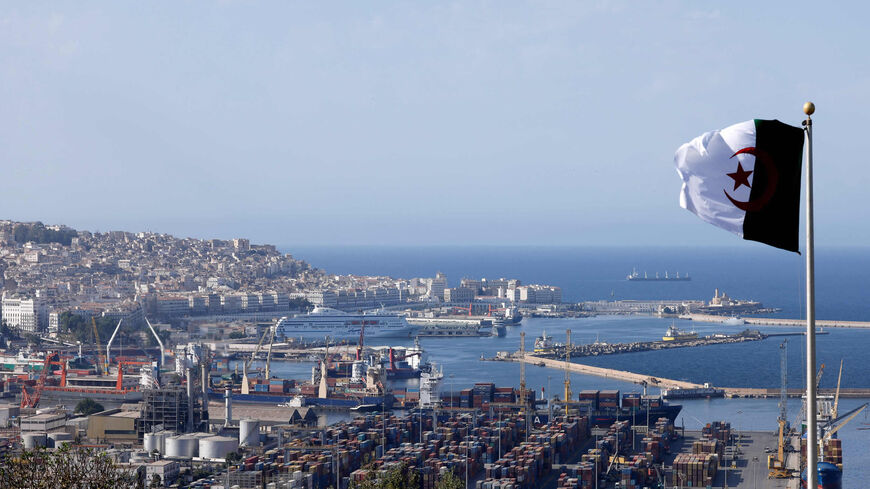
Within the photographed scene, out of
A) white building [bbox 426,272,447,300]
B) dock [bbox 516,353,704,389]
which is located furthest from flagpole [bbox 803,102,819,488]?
white building [bbox 426,272,447,300]

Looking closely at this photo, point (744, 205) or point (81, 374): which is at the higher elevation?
point (744, 205)

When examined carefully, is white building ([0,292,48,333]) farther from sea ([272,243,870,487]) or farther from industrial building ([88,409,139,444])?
industrial building ([88,409,139,444])

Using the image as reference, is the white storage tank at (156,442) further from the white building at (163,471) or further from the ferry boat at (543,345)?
the ferry boat at (543,345)

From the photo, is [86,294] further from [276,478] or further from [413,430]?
[276,478]

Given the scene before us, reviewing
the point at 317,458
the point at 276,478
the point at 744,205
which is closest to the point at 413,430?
the point at 317,458

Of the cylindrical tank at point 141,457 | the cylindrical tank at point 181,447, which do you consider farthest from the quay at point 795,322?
the cylindrical tank at point 141,457

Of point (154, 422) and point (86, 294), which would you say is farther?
point (86, 294)

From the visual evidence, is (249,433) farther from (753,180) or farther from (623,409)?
(753,180)
